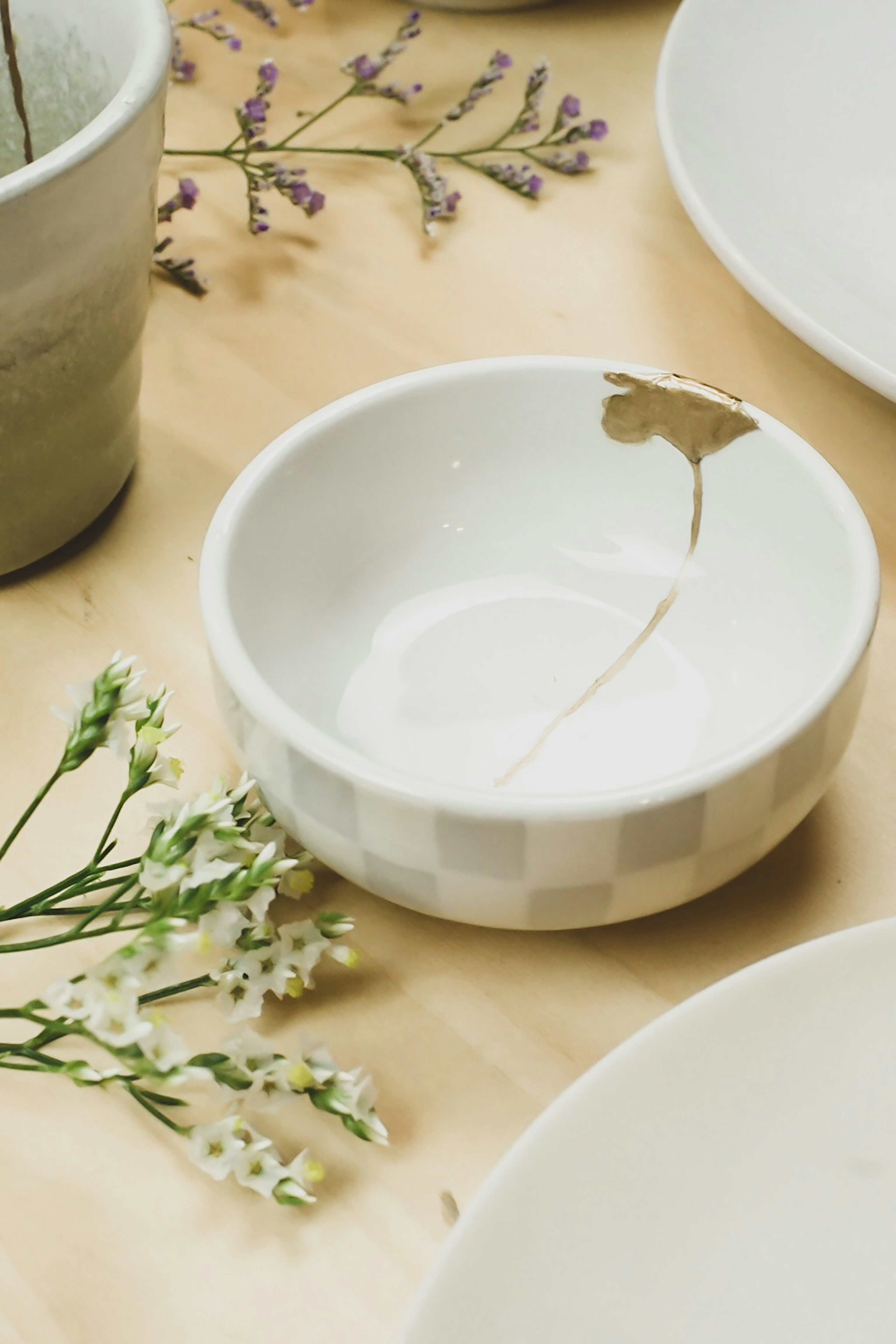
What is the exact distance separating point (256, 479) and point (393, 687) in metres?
0.09

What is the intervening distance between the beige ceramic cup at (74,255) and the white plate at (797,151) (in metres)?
0.24

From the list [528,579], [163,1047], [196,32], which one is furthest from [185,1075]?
[196,32]

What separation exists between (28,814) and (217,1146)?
0.11 meters

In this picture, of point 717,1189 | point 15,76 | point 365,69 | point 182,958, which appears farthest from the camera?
point 365,69

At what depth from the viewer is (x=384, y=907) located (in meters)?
0.41

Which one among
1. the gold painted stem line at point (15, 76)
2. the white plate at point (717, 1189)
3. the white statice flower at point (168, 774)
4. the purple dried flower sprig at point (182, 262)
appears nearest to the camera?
the white plate at point (717, 1189)

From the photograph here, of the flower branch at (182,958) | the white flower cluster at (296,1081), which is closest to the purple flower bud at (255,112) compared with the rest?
the flower branch at (182,958)

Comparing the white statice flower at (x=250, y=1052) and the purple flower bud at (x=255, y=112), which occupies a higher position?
the purple flower bud at (x=255, y=112)

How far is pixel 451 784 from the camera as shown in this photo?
1.23 feet

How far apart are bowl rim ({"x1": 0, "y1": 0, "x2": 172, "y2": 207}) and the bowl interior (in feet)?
0.36

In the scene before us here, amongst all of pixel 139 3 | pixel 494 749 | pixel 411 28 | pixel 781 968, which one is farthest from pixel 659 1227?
pixel 411 28

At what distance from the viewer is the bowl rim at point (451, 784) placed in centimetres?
32

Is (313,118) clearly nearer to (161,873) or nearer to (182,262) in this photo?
(182,262)

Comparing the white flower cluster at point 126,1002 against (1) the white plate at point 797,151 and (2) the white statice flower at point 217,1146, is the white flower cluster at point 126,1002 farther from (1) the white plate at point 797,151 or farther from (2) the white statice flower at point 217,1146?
(1) the white plate at point 797,151
